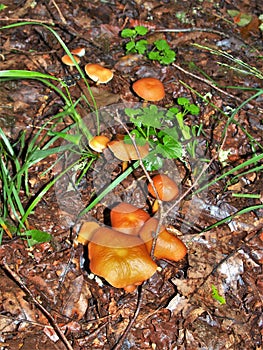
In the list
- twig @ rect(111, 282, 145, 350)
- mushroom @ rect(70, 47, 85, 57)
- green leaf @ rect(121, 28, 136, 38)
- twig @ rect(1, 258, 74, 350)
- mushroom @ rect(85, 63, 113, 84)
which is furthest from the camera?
green leaf @ rect(121, 28, 136, 38)

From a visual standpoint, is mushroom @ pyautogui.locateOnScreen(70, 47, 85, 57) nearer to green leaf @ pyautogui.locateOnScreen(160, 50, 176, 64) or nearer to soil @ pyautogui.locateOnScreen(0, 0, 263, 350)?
soil @ pyautogui.locateOnScreen(0, 0, 263, 350)

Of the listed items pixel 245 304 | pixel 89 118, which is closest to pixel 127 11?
pixel 89 118

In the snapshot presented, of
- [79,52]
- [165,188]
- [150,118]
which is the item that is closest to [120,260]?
[165,188]

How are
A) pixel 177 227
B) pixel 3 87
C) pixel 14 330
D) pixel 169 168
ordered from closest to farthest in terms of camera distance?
pixel 14 330 → pixel 177 227 → pixel 169 168 → pixel 3 87

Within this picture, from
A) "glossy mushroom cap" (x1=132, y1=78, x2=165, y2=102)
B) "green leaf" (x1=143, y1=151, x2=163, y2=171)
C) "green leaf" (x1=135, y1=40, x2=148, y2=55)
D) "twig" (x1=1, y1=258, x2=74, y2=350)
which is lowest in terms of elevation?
"twig" (x1=1, y1=258, x2=74, y2=350)

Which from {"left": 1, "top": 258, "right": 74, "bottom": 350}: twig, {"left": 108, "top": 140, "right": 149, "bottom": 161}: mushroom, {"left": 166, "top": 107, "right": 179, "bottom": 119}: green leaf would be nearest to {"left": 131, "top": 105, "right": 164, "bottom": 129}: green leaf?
{"left": 166, "top": 107, "right": 179, "bottom": 119}: green leaf

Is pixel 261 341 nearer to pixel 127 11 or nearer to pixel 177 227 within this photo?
pixel 177 227
